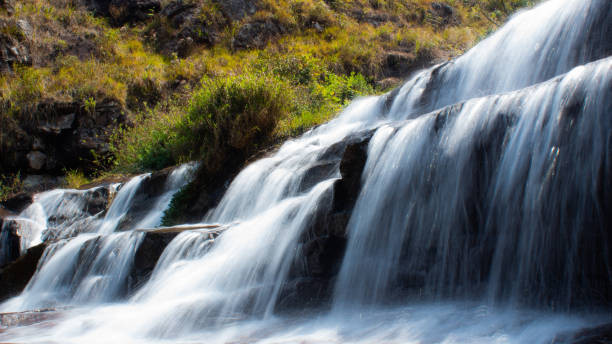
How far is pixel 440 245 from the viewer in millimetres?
3074

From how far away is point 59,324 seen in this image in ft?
12.1

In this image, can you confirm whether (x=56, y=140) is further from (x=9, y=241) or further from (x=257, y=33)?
(x=257, y=33)

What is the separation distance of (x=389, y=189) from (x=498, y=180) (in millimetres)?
849

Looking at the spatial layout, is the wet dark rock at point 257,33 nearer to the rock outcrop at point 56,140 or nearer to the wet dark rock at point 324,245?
the rock outcrop at point 56,140

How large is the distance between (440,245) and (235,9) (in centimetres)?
1376

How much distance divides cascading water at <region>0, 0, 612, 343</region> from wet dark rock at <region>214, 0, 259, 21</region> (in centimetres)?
1155

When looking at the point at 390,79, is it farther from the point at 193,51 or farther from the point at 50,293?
the point at 50,293

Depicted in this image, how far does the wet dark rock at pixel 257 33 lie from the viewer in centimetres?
1435

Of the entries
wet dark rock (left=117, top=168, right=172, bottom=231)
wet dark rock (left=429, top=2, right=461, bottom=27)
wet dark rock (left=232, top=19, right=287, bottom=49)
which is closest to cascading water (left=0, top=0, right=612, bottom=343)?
wet dark rock (left=117, top=168, right=172, bottom=231)

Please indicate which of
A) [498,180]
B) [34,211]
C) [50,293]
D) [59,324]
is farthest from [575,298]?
[34,211]

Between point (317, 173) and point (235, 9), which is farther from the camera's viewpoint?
point (235, 9)

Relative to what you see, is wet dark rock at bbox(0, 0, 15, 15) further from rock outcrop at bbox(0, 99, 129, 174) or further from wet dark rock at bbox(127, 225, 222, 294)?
wet dark rock at bbox(127, 225, 222, 294)

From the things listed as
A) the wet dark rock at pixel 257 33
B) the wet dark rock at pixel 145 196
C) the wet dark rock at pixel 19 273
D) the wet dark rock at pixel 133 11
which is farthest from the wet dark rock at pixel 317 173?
the wet dark rock at pixel 133 11

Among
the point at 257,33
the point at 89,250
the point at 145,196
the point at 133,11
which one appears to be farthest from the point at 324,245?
the point at 133,11
